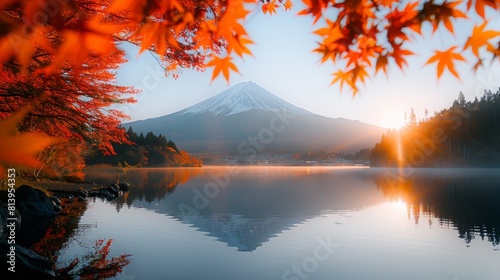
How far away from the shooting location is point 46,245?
1113 centimetres

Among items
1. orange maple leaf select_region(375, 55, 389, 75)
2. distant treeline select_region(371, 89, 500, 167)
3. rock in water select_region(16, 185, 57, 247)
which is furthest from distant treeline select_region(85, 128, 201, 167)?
orange maple leaf select_region(375, 55, 389, 75)

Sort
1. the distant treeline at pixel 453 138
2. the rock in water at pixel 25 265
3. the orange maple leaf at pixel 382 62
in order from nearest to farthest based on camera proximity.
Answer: the orange maple leaf at pixel 382 62 < the rock in water at pixel 25 265 < the distant treeline at pixel 453 138

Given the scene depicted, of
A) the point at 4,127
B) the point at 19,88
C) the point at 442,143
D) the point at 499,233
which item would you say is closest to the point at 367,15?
the point at 4,127

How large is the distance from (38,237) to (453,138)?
8655 cm

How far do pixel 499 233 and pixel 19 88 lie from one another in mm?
18040

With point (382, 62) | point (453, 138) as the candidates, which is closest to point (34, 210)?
point (382, 62)

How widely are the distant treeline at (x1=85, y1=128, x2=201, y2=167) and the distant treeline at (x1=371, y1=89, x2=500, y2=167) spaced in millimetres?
54820

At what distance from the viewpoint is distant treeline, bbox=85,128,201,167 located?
79.2 m

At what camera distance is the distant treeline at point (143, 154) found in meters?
79.2

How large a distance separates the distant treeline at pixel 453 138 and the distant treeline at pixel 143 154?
54.8 metres

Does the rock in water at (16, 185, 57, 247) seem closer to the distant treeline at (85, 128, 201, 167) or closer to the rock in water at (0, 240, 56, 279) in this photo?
the rock in water at (0, 240, 56, 279)

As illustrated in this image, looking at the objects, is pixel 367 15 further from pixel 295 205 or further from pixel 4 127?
pixel 295 205

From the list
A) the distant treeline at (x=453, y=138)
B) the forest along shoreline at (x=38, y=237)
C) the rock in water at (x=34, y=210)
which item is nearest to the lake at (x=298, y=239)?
the forest along shoreline at (x=38, y=237)
